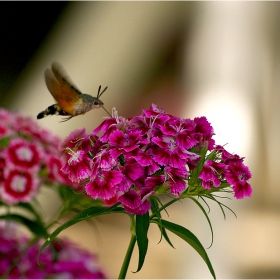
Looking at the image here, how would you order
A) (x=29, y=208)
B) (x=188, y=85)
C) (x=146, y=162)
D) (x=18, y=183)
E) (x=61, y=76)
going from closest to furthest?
(x=146, y=162)
(x=61, y=76)
(x=18, y=183)
(x=29, y=208)
(x=188, y=85)

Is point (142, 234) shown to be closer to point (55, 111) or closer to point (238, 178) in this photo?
point (238, 178)

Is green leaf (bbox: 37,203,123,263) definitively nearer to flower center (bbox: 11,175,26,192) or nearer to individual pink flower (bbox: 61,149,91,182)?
individual pink flower (bbox: 61,149,91,182)

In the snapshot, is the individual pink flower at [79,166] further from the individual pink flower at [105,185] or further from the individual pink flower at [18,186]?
the individual pink flower at [18,186]

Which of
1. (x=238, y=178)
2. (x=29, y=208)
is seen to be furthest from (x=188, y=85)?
(x=238, y=178)

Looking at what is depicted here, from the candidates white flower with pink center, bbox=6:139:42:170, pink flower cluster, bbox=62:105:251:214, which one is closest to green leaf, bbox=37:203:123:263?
pink flower cluster, bbox=62:105:251:214

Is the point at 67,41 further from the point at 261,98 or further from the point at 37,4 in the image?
the point at 261,98

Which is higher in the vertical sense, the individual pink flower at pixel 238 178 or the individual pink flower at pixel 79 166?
the individual pink flower at pixel 238 178

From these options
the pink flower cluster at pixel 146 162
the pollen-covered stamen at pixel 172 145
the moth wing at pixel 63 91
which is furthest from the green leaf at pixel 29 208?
the pollen-covered stamen at pixel 172 145
